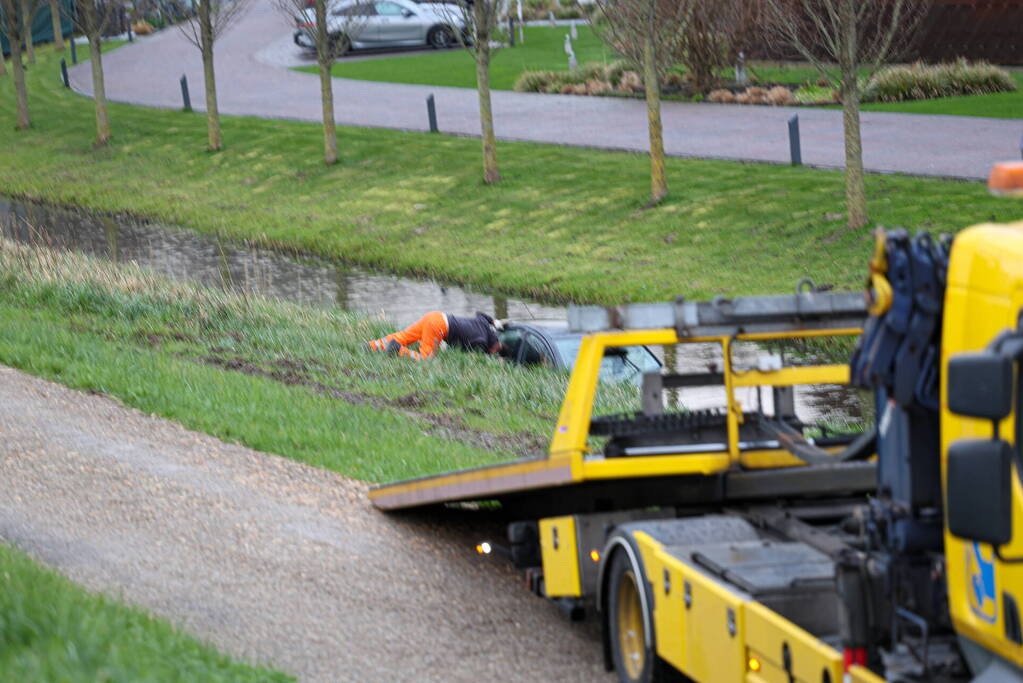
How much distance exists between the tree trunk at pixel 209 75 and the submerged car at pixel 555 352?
19.4 m

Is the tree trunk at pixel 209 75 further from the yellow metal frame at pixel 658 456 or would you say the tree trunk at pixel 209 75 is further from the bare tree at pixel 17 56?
the yellow metal frame at pixel 658 456

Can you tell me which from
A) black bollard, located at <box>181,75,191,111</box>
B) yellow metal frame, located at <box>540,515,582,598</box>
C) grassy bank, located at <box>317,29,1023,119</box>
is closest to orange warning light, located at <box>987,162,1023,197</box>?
yellow metal frame, located at <box>540,515,582,598</box>

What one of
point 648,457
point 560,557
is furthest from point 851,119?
point 648,457

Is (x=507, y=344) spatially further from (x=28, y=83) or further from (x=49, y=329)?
→ (x=28, y=83)

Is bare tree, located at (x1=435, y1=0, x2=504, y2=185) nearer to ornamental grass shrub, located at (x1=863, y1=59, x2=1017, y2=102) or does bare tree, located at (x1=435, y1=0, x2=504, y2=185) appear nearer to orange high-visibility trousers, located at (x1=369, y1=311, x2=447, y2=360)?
ornamental grass shrub, located at (x1=863, y1=59, x2=1017, y2=102)

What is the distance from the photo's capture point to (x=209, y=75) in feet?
113

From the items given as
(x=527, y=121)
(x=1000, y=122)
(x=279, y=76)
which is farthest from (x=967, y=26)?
(x=279, y=76)

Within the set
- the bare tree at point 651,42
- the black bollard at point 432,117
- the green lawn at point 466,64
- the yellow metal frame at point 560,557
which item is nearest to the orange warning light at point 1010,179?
the yellow metal frame at point 560,557

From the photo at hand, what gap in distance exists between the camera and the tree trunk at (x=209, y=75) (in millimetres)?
33656

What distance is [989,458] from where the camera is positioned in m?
4.40

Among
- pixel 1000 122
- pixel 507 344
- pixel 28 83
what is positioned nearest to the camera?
pixel 507 344

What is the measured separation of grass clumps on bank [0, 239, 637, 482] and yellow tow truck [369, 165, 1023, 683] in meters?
3.12

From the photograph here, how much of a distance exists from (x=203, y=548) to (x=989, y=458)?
5829mm

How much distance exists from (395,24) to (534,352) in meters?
35.8
